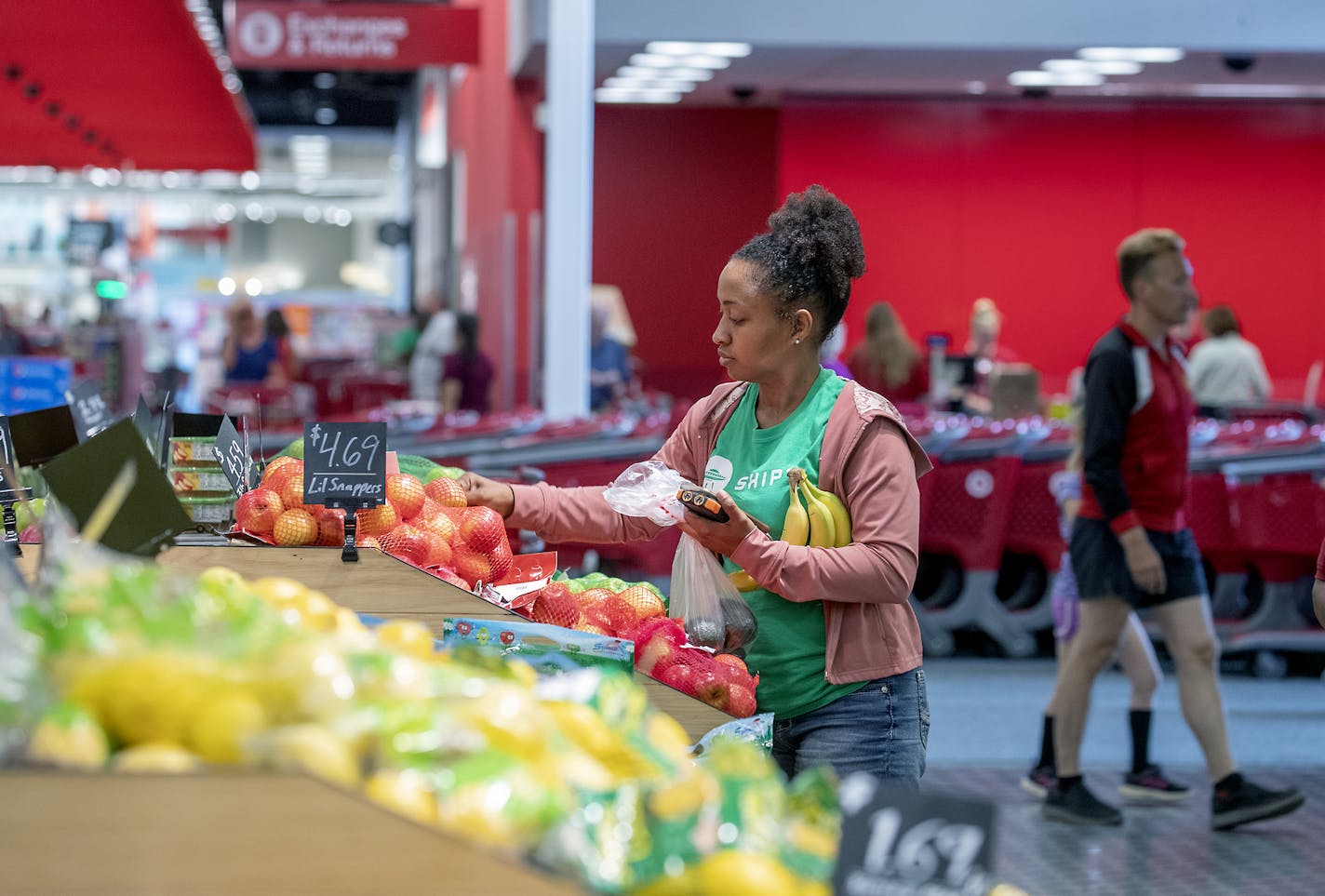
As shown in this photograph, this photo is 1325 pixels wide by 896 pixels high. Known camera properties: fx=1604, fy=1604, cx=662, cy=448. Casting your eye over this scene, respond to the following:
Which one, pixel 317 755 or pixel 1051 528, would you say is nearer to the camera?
pixel 317 755

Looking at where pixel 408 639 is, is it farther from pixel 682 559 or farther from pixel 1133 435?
pixel 1133 435

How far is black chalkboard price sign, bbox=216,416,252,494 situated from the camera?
2697mm

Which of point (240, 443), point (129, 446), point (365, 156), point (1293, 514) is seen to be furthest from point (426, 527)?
point (365, 156)

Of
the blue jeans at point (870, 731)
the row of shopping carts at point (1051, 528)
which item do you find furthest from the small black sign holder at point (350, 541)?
the row of shopping carts at point (1051, 528)

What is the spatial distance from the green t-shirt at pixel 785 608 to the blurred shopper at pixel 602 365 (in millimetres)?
7674

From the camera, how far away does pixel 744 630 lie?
2.50 meters

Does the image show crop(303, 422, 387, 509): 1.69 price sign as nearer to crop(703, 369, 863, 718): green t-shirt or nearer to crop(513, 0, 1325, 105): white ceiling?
crop(703, 369, 863, 718): green t-shirt

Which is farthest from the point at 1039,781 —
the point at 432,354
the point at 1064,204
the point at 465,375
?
the point at 1064,204

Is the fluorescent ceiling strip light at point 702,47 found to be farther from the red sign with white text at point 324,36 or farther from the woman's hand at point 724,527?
the woman's hand at point 724,527

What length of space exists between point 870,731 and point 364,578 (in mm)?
815

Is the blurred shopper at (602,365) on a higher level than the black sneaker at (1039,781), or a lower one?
higher

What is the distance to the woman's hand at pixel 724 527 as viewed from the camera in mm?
2287

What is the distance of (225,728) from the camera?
3.98 feet

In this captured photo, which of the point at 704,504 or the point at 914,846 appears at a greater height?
the point at 704,504
